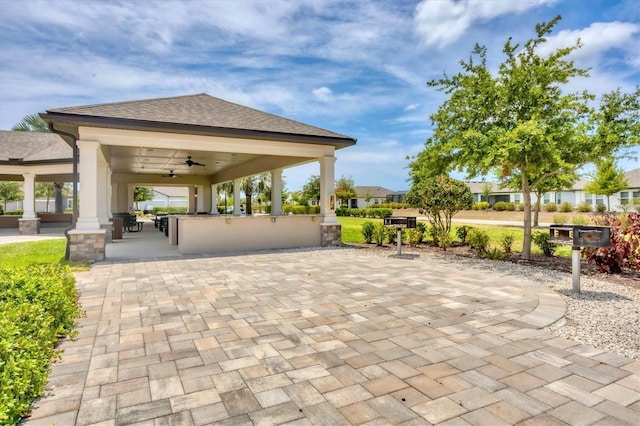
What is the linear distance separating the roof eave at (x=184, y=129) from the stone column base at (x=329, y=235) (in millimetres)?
2613

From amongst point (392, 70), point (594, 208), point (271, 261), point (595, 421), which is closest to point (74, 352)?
point (595, 421)

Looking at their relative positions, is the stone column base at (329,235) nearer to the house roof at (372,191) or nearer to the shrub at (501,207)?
the shrub at (501,207)

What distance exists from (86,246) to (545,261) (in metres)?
11.2

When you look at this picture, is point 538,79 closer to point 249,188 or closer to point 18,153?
point 18,153

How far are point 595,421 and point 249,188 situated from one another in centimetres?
2706

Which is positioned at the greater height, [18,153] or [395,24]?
[395,24]

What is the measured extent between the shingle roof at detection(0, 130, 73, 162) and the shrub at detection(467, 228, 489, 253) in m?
16.3

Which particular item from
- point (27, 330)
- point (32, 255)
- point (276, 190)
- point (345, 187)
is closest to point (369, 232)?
point (276, 190)

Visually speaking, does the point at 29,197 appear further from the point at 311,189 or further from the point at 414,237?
the point at 311,189

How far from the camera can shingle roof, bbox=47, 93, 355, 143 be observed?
356 inches

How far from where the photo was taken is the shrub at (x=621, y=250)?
24.7 ft

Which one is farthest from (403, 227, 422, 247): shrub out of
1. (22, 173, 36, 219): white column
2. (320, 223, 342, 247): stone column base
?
(22, 173, 36, 219): white column

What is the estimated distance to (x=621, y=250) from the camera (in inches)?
296

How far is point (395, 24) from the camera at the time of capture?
9.88 metres
